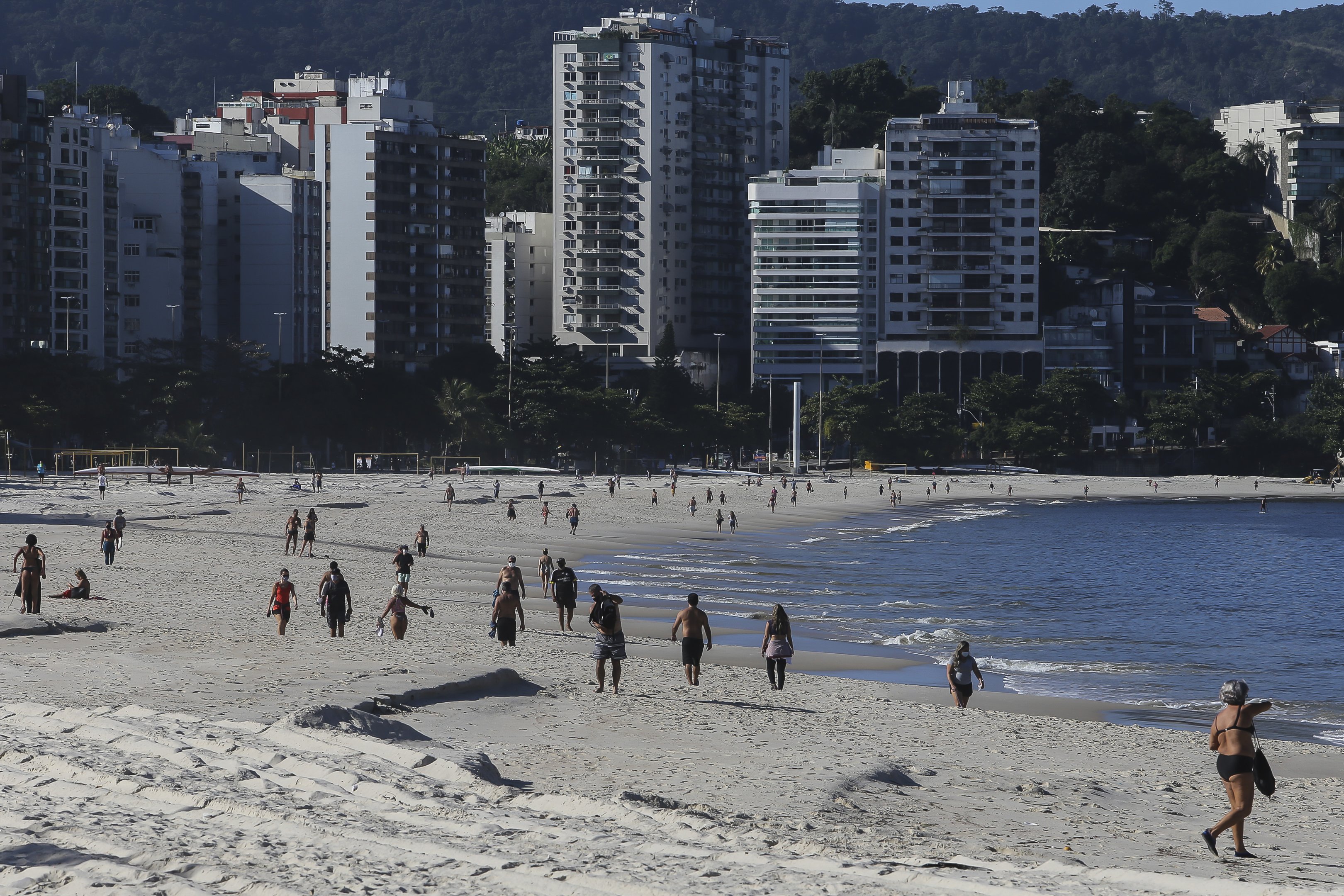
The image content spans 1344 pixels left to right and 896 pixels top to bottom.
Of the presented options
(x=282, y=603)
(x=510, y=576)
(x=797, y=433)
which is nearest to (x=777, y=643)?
(x=510, y=576)

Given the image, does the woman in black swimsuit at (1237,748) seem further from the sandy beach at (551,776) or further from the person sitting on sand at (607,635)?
the person sitting on sand at (607,635)

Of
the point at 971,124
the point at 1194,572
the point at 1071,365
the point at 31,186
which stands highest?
the point at 971,124

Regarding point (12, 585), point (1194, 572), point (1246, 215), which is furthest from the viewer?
point (1246, 215)

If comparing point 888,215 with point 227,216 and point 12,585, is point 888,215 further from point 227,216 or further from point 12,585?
point 12,585

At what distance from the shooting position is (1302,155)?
511ft

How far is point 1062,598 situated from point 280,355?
237ft

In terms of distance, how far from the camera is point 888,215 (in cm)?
13675

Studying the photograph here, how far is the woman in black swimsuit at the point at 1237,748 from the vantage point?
40.5 feet

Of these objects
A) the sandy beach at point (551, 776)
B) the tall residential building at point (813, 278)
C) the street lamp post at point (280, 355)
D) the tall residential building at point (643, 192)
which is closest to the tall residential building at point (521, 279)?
the tall residential building at point (643, 192)

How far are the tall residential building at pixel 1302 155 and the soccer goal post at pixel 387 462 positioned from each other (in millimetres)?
101469

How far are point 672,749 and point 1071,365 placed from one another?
12095 cm

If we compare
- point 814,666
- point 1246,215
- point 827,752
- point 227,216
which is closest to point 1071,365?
point 1246,215

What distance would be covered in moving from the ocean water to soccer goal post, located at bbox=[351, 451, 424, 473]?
3269 cm

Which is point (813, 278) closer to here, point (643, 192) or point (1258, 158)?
point (643, 192)
